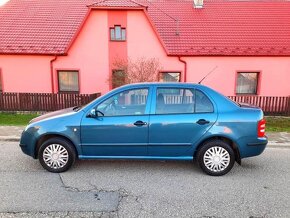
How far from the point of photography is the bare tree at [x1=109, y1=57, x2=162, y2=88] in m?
10.3

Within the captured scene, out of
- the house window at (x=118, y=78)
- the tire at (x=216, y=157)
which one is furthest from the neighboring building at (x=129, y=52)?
the tire at (x=216, y=157)

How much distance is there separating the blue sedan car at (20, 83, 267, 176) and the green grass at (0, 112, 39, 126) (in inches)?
175

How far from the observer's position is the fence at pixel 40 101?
1014cm

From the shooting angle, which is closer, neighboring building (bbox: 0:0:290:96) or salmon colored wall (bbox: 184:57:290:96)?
neighboring building (bbox: 0:0:290:96)

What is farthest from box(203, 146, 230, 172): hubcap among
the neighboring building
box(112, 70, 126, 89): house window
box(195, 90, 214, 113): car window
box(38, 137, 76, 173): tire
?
the neighboring building

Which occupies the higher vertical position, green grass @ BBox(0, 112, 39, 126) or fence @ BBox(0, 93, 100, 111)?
fence @ BBox(0, 93, 100, 111)

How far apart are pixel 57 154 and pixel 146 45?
855cm

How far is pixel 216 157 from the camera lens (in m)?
4.12

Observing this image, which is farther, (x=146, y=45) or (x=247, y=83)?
(x=247, y=83)

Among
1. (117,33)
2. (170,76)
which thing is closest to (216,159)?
(170,76)

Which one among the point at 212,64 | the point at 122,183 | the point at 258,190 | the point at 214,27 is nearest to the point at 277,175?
the point at 258,190

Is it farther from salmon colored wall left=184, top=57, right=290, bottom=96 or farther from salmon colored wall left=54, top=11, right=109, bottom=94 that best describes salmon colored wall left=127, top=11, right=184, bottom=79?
salmon colored wall left=54, top=11, right=109, bottom=94

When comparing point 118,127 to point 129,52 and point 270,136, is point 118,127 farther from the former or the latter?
point 129,52

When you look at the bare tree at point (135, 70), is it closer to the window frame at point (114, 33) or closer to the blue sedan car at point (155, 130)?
the window frame at point (114, 33)
